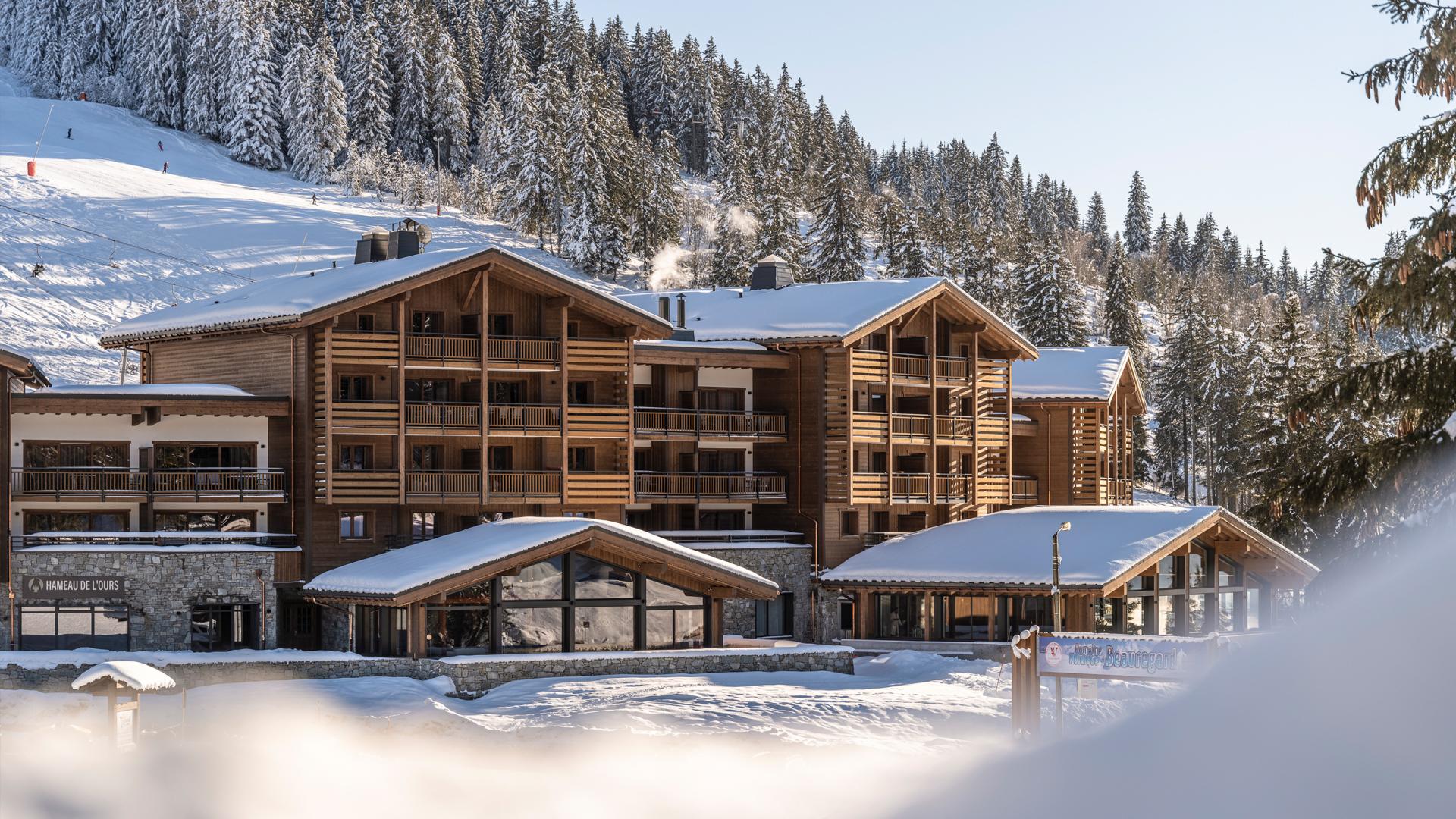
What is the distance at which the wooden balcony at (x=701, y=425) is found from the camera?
45594 mm

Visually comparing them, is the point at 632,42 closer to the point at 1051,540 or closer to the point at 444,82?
the point at 444,82

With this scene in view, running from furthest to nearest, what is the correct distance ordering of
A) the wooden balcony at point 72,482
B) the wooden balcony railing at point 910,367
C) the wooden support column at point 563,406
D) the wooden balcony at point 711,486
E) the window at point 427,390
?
the wooden balcony railing at point 910,367
the wooden balcony at point 711,486
the wooden support column at point 563,406
the window at point 427,390
the wooden balcony at point 72,482

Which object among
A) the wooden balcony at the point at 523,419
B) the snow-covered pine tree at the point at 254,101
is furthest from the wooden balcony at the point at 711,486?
the snow-covered pine tree at the point at 254,101

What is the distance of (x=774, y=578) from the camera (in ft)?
147

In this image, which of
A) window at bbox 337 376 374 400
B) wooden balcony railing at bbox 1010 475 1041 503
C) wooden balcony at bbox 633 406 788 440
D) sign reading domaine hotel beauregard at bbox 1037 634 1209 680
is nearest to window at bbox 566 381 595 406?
wooden balcony at bbox 633 406 788 440

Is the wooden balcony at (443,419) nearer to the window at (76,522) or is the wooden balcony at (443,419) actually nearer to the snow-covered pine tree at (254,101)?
the window at (76,522)

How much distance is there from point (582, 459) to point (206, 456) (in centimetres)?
992

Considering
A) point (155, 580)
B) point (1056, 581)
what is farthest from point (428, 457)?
point (1056, 581)

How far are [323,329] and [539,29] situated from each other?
10934 centimetres

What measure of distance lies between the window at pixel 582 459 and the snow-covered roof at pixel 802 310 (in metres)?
6.62

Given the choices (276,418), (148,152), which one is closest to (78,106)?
(148,152)

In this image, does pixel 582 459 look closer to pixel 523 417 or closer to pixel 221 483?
pixel 523 417

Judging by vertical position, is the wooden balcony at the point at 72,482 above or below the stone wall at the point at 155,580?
above

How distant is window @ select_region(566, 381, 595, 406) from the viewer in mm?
44031
